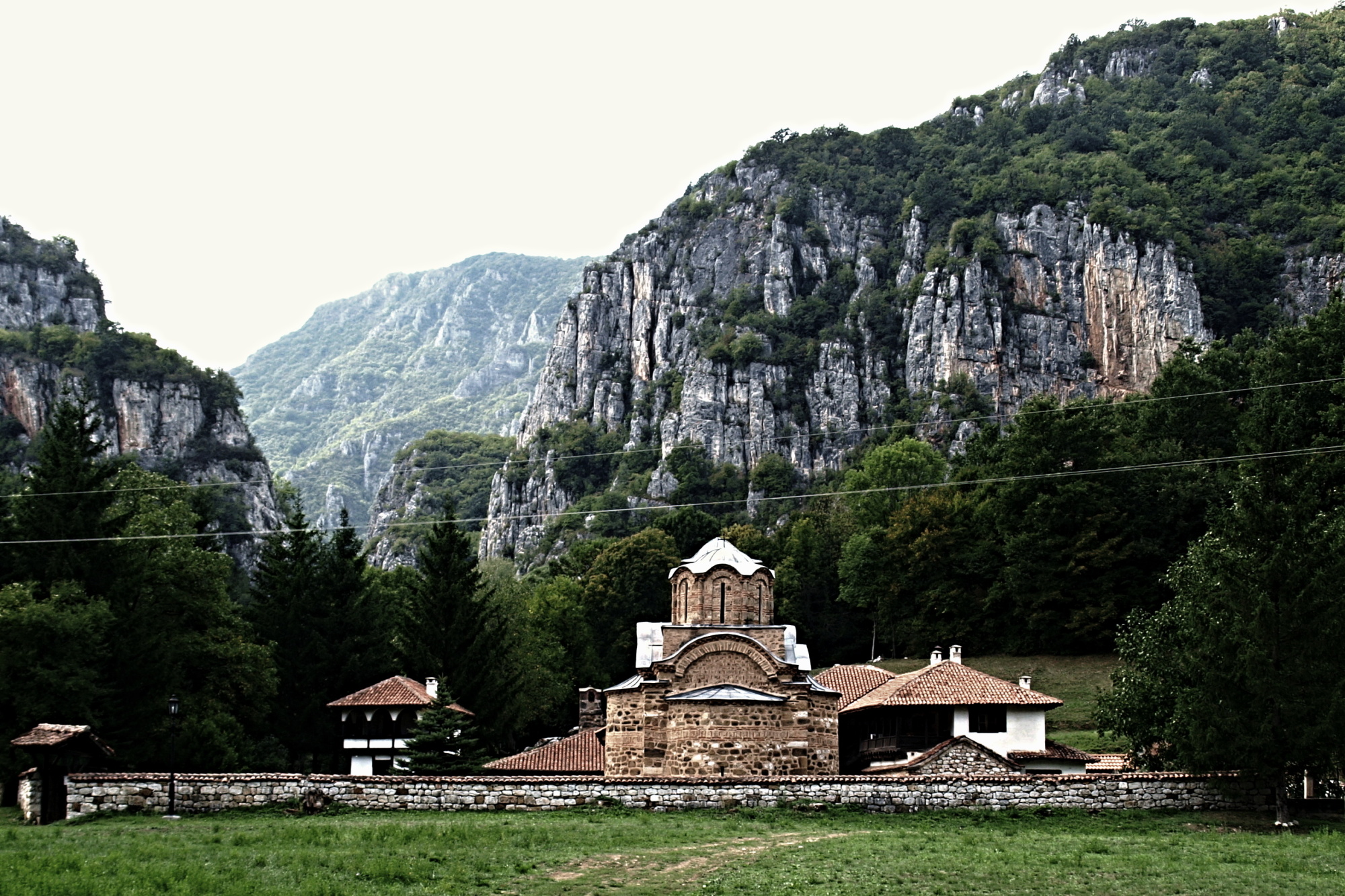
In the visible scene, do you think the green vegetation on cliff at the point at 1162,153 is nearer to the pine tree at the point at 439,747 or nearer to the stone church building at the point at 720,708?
the stone church building at the point at 720,708

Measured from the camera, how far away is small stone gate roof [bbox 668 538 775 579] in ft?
123

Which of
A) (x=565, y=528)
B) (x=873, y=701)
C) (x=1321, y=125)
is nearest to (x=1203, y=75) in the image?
(x=1321, y=125)

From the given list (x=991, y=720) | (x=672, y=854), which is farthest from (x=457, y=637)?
(x=672, y=854)

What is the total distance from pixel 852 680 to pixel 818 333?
9774 centimetres

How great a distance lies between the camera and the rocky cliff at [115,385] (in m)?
104

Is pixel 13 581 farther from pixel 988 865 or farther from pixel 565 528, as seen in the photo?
pixel 565 528

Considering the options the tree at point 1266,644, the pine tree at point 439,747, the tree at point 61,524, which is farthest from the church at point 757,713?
the tree at point 61,524

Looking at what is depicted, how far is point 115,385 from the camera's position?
4368 inches

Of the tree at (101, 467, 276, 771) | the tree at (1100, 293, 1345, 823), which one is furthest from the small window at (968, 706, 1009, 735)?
the tree at (101, 467, 276, 771)

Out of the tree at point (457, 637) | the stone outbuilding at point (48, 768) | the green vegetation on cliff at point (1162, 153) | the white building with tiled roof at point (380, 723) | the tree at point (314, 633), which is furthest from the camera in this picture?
the green vegetation on cliff at point (1162, 153)

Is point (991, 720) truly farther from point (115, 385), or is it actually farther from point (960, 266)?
point (960, 266)

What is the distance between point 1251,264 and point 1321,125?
67.0 feet

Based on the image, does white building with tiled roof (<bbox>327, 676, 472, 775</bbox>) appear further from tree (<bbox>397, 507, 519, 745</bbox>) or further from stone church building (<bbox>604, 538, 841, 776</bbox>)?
stone church building (<bbox>604, 538, 841, 776</bbox>)

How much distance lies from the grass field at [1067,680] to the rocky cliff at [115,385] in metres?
59.1
